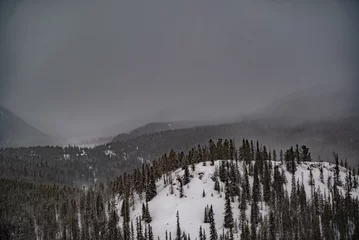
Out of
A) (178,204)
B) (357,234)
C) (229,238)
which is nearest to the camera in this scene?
(229,238)

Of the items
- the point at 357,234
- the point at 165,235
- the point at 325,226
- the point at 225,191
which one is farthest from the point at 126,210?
the point at 357,234

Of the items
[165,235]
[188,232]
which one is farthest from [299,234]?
[165,235]

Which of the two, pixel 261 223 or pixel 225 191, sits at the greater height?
pixel 225 191

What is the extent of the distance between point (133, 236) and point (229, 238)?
50.9 meters

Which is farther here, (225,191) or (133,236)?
(225,191)

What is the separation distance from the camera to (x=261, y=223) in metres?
180

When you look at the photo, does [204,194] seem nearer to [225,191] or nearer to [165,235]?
[225,191]

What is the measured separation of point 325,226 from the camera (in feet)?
610

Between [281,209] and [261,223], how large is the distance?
25.8 meters

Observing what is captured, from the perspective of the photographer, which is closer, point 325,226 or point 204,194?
point 325,226

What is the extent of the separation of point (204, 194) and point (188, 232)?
102ft

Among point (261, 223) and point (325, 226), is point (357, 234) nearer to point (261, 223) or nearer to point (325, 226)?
point (325, 226)

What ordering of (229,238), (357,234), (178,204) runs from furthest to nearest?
(178,204), (357,234), (229,238)

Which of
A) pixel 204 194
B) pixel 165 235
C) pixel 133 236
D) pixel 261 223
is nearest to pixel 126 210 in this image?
pixel 133 236
